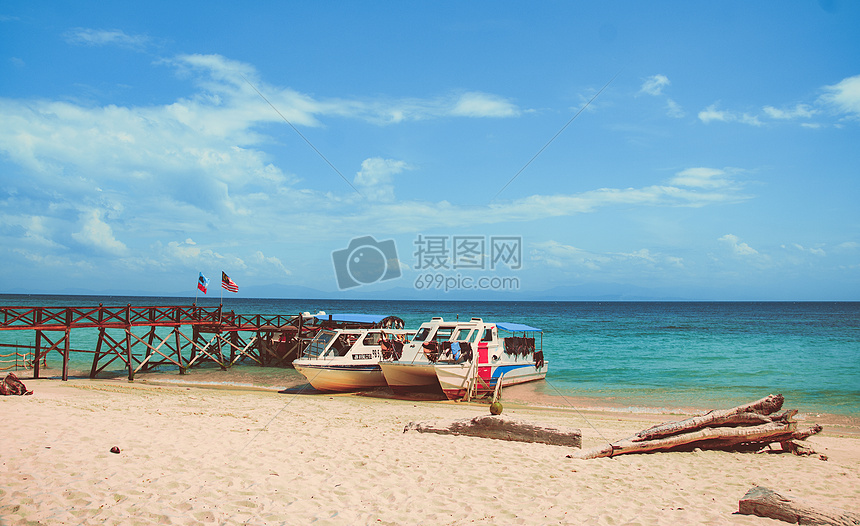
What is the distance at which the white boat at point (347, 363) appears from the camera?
749 inches

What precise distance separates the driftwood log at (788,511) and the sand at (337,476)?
0.16m

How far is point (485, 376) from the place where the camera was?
21844mm

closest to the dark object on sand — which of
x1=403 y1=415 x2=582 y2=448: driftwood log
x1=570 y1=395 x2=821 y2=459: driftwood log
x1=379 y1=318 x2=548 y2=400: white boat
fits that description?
x1=379 y1=318 x2=548 y2=400: white boat

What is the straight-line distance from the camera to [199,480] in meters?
7.04

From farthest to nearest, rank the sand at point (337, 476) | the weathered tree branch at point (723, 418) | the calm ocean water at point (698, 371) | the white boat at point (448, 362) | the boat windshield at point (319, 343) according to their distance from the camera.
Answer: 1. the calm ocean water at point (698, 371)
2. the boat windshield at point (319, 343)
3. the white boat at point (448, 362)
4. the weathered tree branch at point (723, 418)
5. the sand at point (337, 476)

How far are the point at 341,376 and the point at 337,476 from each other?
11640mm

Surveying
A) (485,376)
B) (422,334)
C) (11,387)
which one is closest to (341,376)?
(422,334)

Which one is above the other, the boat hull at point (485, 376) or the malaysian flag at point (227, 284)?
the malaysian flag at point (227, 284)

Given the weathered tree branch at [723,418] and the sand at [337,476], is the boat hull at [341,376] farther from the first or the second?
the weathered tree branch at [723,418]

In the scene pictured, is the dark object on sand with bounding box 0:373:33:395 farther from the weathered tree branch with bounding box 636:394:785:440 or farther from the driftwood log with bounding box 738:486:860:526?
the driftwood log with bounding box 738:486:860:526

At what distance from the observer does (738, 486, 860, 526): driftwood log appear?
6.03 m

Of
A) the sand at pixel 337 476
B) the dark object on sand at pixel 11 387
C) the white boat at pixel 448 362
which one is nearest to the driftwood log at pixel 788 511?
the sand at pixel 337 476

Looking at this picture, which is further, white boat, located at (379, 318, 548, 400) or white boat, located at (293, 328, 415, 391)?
white boat, located at (293, 328, 415, 391)

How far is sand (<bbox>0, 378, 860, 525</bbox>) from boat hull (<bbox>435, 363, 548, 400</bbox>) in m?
6.12
